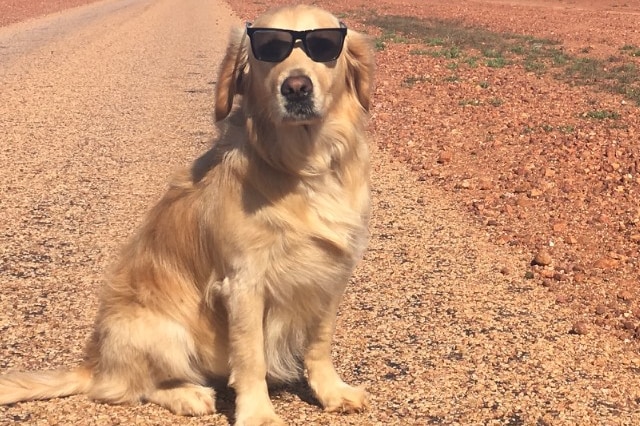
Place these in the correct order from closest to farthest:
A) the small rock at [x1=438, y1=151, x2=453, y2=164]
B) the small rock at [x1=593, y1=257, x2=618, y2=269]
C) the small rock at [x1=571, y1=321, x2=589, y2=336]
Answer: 1. the small rock at [x1=571, y1=321, x2=589, y2=336]
2. the small rock at [x1=593, y1=257, x2=618, y2=269]
3. the small rock at [x1=438, y1=151, x2=453, y2=164]

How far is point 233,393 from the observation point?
156 inches

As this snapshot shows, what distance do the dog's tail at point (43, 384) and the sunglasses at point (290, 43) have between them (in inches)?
71.4

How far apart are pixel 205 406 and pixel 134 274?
737mm

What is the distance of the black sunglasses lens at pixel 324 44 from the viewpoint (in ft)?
11.3

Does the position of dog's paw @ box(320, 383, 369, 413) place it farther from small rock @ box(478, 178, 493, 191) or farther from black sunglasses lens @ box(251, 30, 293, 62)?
small rock @ box(478, 178, 493, 191)

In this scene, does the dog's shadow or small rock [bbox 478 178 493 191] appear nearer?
the dog's shadow

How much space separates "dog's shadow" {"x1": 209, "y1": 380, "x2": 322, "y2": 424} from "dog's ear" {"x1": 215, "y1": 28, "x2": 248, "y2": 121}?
142 centimetres

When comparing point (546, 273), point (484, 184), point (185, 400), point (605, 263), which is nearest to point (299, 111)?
point (185, 400)

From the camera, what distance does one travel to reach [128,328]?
3.51 meters

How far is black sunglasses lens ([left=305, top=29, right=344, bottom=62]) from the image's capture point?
11.3ft

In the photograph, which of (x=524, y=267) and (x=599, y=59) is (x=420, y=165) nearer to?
(x=524, y=267)

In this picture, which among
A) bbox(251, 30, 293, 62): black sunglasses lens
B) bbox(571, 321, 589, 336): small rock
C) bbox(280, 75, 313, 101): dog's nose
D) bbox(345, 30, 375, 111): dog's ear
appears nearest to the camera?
bbox(280, 75, 313, 101): dog's nose

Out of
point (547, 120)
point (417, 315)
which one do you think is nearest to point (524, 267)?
point (417, 315)

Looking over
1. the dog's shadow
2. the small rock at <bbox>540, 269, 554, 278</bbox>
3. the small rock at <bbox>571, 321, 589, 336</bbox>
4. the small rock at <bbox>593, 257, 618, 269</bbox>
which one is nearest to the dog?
the dog's shadow
